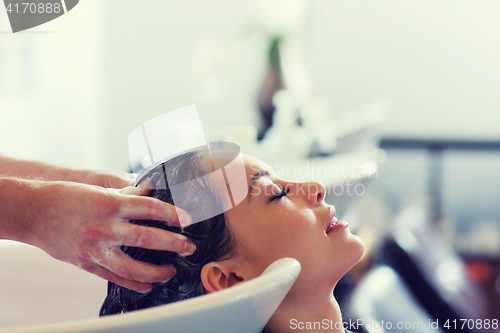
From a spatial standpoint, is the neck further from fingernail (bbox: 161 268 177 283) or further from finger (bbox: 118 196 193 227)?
finger (bbox: 118 196 193 227)

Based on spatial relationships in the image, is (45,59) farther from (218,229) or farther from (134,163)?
(218,229)

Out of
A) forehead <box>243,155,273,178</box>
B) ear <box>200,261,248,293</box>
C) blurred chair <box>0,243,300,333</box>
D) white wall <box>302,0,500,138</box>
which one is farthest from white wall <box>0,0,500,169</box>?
blurred chair <box>0,243,300,333</box>

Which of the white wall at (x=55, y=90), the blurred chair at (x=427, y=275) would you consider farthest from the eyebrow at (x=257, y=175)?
the white wall at (x=55, y=90)

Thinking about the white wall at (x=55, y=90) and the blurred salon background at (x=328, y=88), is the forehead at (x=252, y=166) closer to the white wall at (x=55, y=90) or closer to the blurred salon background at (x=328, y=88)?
the blurred salon background at (x=328, y=88)

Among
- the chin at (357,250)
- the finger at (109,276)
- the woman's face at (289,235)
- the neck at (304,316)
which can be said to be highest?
the finger at (109,276)

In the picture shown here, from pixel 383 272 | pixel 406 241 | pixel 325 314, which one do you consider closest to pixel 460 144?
pixel 406 241

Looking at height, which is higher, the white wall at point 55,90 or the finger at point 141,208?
the finger at point 141,208

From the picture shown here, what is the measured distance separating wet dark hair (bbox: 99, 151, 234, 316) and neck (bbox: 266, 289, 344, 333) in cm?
16

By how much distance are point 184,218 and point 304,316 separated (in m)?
0.33

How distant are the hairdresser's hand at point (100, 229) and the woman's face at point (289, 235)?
0.16m

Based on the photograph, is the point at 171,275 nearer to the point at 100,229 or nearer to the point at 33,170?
the point at 100,229

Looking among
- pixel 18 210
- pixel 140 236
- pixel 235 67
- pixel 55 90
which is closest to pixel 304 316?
pixel 140 236

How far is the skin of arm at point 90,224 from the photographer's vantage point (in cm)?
59

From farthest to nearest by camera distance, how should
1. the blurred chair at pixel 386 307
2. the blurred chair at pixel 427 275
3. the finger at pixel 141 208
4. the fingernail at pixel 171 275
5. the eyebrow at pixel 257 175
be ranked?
the blurred chair at pixel 427 275, the blurred chair at pixel 386 307, the eyebrow at pixel 257 175, the fingernail at pixel 171 275, the finger at pixel 141 208
